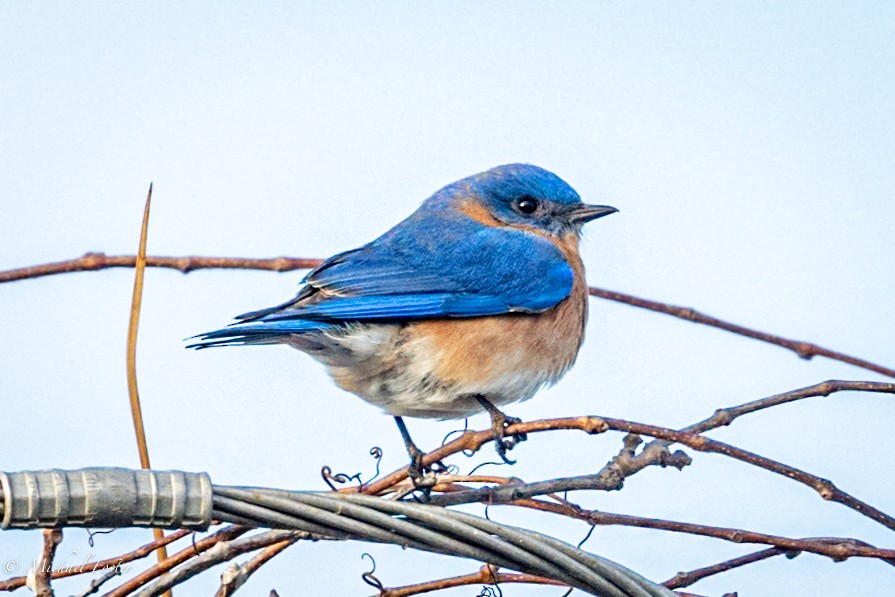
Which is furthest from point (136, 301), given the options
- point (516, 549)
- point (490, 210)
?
point (490, 210)

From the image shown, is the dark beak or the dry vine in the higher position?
the dark beak

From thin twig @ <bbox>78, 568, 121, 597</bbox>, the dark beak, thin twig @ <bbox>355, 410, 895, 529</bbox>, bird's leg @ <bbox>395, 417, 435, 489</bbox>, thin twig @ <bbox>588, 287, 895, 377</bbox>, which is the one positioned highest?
the dark beak

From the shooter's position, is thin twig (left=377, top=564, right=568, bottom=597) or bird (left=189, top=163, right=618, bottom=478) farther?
bird (left=189, top=163, right=618, bottom=478)

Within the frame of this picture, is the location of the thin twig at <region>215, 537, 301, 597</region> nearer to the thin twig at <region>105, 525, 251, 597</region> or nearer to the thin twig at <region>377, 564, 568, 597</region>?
the thin twig at <region>105, 525, 251, 597</region>

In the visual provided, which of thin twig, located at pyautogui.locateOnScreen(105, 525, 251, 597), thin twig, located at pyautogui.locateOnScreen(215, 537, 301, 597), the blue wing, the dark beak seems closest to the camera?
thin twig, located at pyautogui.locateOnScreen(105, 525, 251, 597)

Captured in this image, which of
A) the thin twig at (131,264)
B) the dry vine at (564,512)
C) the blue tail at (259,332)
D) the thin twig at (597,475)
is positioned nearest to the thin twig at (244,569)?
the dry vine at (564,512)

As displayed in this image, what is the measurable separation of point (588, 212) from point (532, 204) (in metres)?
0.25

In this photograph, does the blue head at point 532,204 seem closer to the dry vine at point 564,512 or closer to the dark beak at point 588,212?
the dark beak at point 588,212

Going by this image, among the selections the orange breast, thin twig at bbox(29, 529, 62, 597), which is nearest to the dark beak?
the orange breast

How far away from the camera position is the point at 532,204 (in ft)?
17.3

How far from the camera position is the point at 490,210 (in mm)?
5297

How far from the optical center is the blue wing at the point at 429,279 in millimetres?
4148

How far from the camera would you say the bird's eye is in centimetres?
527

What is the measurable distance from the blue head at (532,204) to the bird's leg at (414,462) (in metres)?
1.13
